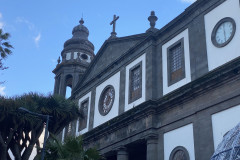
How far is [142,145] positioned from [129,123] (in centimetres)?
154

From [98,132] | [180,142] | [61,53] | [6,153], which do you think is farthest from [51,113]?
[61,53]

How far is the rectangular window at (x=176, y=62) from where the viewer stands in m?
19.4

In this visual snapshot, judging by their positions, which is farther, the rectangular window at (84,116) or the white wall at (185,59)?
the rectangular window at (84,116)

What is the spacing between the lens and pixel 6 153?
17969 millimetres

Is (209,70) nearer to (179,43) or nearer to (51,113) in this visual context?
(179,43)

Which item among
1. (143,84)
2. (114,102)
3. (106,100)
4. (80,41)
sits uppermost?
(80,41)

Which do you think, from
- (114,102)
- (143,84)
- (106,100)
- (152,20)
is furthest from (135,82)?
(152,20)

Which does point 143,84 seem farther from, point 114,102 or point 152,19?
point 152,19

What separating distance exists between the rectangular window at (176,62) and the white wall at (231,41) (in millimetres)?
1858

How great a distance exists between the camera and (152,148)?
19.1 m

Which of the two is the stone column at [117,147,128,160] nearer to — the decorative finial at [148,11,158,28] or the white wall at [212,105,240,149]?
the white wall at [212,105,240,149]

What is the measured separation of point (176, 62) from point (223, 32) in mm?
3343

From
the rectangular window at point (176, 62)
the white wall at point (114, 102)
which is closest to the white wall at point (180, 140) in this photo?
the rectangular window at point (176, 62)

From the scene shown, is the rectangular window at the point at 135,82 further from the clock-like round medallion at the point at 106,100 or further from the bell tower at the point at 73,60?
the bell tower at the point at 73,60
